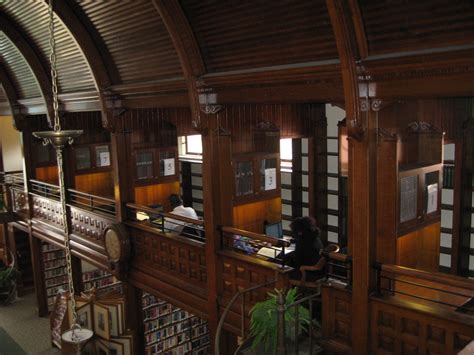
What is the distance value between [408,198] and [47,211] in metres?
7.58

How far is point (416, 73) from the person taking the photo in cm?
423

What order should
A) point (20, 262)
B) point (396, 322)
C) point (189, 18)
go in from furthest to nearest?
point (20, 262) < point (189, 18) < point (396, 322)

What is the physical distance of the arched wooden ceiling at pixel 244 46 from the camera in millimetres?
4129

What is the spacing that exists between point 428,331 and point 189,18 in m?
4.17

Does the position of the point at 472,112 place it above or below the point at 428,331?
above

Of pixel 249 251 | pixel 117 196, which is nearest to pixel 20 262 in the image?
pixel 117 196

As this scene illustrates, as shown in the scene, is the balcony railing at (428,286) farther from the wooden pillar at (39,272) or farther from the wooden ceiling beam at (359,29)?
the wooden pillar at (39,272)

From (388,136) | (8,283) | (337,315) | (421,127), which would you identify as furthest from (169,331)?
(8,283)

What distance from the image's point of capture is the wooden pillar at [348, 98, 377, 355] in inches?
185

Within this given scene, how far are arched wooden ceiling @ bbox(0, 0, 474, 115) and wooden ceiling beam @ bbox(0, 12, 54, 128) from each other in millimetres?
146

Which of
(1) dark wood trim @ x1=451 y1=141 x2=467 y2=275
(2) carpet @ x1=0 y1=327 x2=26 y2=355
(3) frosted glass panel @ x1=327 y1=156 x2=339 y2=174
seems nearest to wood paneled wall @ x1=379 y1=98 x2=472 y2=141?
(1) dark wood trim @ x1=451 y1=141 x2=467 y2=275

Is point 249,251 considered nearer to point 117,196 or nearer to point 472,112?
point 117,196

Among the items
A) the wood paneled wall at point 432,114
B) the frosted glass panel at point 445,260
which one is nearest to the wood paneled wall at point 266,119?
the wood paneled wall at point 432,114

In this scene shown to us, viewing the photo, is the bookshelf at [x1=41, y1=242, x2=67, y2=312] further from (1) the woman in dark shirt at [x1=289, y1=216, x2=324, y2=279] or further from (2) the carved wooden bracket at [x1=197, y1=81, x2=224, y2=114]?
(1) the woman in dark shirt at [x1=289, y1=216, x2=324, y2=279]
